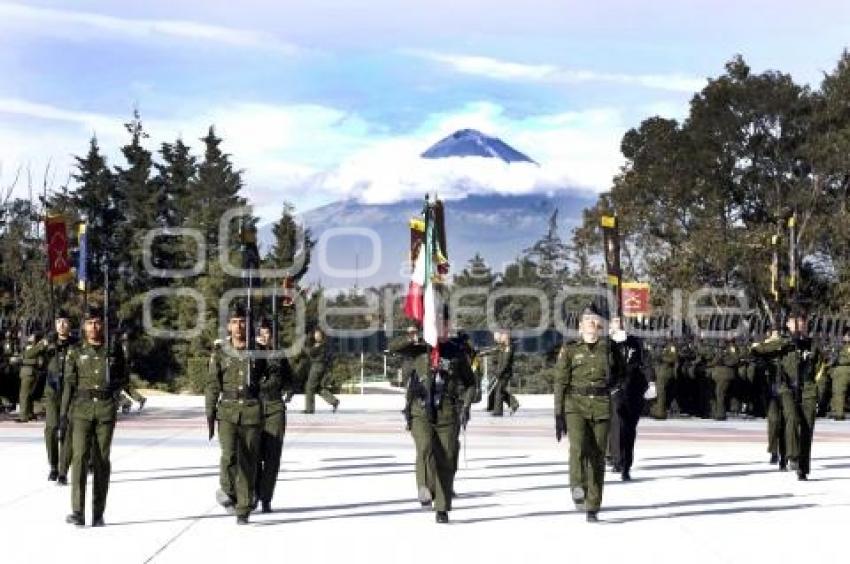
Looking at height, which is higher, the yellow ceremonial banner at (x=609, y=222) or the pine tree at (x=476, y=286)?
the pine tree at (x=476, y=286)

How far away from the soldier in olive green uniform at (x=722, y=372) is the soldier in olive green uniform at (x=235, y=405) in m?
17.0

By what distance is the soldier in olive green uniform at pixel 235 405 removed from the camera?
41.3ft

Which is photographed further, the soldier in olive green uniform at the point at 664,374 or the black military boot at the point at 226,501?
the soldier in olive green uniform at the point at 664,374

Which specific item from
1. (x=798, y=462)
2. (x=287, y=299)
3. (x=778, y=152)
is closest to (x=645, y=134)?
(x=778, y=152)

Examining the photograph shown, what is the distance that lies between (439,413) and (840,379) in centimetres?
1740

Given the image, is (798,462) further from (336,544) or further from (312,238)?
(312,238)

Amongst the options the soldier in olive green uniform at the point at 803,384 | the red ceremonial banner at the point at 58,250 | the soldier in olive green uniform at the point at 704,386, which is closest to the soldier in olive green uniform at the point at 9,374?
the red ceremonial banner at the point at 58,250

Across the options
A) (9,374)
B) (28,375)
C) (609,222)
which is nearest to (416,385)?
(609,222)

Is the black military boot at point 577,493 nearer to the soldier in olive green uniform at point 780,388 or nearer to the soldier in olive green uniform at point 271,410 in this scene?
the soldier in olive green uniform at point 271,410

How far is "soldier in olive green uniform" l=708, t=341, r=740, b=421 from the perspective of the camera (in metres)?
28.3

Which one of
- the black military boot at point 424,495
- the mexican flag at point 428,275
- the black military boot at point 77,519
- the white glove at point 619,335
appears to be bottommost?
the black military boot at point 77,519

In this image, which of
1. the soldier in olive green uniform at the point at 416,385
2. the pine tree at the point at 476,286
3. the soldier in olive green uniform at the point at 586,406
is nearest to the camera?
the soldier in olive green uniform at the point at 586,406

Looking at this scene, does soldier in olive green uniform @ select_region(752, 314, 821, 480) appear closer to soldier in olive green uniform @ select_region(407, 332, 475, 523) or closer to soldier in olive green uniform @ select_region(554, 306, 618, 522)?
soldier in olive green uniform @ select_region(554, 306, 618, 522)

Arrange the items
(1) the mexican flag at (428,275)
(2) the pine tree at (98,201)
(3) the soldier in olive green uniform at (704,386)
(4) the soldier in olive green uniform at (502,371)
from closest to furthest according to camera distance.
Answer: (1) the mexican flag at (428,275)
(4) the soldier in olive green uniform at (502,371)
(3) the soldier in olive green uniform at (704,386)
(2) the pine tree at (98,201)
